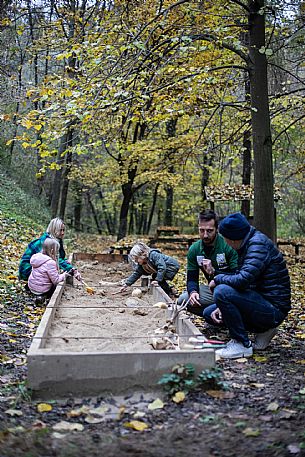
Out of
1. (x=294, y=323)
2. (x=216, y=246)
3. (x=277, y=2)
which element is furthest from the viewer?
(x=277, y=2)

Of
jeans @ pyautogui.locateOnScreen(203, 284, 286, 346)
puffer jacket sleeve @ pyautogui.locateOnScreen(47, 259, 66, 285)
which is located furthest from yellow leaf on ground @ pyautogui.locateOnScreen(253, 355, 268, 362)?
puffer jacket sleeve @ pyautogui.locateOnScreen(47, 259, 66, 285)

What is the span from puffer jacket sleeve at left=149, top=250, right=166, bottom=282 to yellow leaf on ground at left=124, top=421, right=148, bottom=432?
440 centimetres

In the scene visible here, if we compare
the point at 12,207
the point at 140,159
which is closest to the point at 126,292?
the point at 12,207

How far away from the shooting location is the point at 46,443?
2.77 m

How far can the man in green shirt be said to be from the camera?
5.45 meters

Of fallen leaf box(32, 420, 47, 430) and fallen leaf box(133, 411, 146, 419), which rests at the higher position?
fallen leaf box(133, 411, 146, 419)

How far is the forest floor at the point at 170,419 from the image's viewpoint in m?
2.74

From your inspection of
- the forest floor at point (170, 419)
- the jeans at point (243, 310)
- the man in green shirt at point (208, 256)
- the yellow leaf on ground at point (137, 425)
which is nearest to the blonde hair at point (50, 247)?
the man in green shirt at point (208, 256)

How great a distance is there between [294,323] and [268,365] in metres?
2.70

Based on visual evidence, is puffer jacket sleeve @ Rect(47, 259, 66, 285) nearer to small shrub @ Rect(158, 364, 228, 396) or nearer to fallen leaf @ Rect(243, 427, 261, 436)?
small shrub @ Rect(158, 364, 228, 396)

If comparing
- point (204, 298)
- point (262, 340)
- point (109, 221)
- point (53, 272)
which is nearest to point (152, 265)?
point (53, 272)

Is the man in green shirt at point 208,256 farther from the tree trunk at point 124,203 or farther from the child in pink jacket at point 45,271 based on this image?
the tree trunk at point 124,203

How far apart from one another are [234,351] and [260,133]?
14.8 ft

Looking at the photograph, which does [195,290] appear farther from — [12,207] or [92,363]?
[12,207]
